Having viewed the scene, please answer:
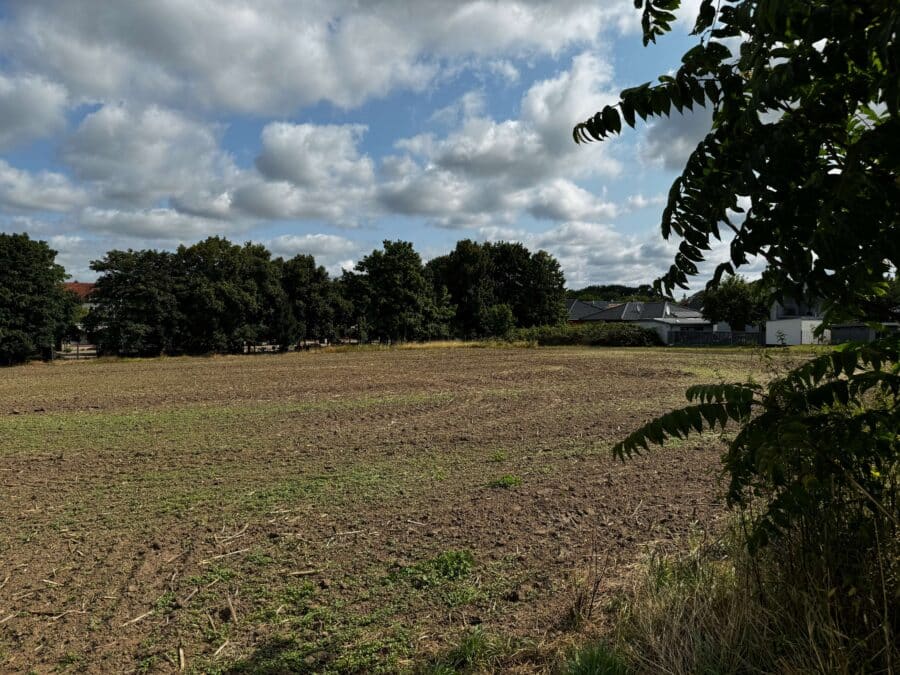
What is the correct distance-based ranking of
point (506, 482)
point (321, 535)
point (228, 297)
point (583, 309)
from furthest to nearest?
point (583, 309), point (228, 297), point (506, 482), point (321, 535)

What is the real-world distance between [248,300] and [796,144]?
145 ft

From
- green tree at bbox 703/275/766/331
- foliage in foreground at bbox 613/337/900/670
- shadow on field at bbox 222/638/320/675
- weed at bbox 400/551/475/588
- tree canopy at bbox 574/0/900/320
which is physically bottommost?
shadow on field at bbox 222/638/320/675

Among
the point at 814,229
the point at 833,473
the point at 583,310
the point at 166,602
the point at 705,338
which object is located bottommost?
the point at 166,602

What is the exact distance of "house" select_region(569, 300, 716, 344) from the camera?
5553 cm

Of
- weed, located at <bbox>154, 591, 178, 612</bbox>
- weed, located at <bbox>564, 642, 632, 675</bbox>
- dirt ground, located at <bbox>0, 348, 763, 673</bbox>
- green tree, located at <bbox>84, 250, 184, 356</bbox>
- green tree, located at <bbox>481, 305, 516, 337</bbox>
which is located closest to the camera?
weed, located at <bbox>564, 642, 632, 675</bbox>

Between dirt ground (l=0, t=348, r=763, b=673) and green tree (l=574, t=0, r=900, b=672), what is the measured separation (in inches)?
63.8

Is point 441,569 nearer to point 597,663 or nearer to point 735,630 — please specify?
point 597,663

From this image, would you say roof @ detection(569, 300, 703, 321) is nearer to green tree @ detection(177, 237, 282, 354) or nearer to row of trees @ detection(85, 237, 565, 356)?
row of trees @ detection(85, 237, 565, 356)

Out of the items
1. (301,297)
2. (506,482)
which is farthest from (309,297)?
(506,482)

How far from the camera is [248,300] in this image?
42156 millimetres

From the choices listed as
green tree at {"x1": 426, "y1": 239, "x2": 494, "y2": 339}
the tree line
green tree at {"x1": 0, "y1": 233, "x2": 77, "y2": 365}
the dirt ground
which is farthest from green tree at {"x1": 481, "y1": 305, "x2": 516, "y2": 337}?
the dirt ground

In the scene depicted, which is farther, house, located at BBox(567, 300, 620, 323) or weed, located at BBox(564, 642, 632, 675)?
house, located at BBox(567, 300, 620, 323)

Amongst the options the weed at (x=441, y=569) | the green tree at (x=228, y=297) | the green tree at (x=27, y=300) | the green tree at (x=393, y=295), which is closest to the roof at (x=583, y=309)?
the green tree at (x=393, y=295)

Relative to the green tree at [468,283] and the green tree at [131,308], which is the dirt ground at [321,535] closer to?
the green tree at [131,308]
